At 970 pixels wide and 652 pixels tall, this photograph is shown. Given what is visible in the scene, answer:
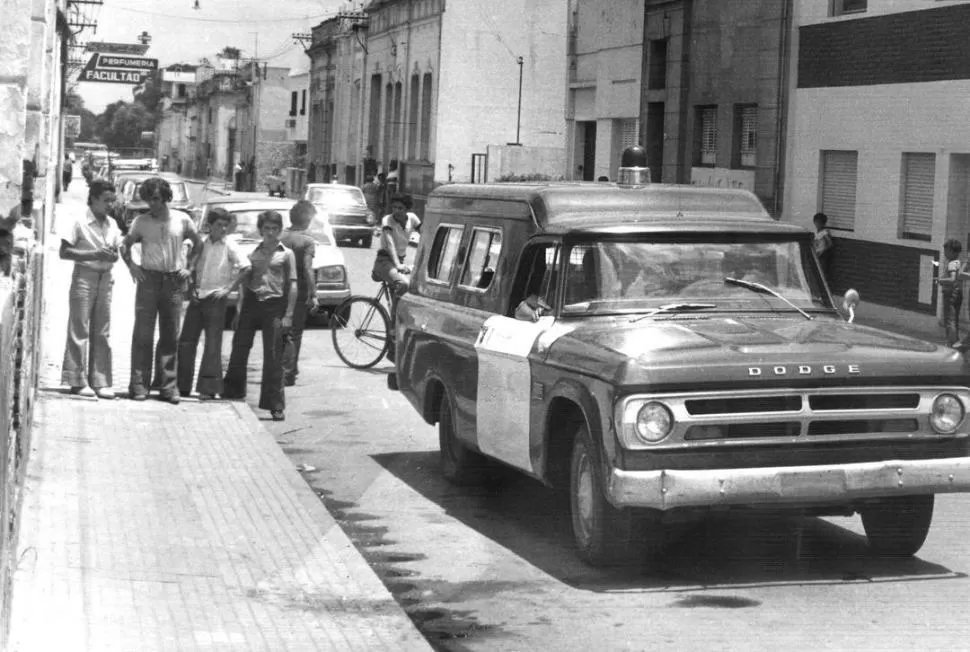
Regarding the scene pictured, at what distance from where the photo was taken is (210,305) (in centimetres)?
1338

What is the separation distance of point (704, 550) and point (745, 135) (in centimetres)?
2258

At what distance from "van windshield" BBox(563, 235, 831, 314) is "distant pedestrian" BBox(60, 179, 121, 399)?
16.8 ft

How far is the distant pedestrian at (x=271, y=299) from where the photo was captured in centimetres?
1299

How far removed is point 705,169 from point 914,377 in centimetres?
2390

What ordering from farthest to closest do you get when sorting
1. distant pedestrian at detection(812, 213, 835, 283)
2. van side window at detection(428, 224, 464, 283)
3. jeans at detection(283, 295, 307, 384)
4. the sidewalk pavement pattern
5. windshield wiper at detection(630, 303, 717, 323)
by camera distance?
distant pedestrian at detection(812, 213, 835, 283), jeans at detection(283, 295, 307, 384), van side window at detection(428, 224, 464, 283), windshield wiper at detection(630, 303, 717, 323), the sidewalk pavement pattern

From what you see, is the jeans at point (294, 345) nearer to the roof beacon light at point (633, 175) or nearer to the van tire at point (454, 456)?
the van tire at point (454, 456)

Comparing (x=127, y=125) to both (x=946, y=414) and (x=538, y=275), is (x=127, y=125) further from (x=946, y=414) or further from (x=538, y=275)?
→ (x=946, y=414)

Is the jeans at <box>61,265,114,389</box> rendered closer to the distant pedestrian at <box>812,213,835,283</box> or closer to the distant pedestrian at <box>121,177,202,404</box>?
the distant pedestrian at <box>121,177,202,404</box>

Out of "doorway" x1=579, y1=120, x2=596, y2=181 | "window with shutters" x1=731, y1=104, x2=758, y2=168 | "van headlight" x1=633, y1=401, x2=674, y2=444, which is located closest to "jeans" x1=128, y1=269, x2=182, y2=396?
"van headlight" x1=633, y1=401, x2=674, y2=444

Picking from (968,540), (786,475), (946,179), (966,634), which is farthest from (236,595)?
(946,179)

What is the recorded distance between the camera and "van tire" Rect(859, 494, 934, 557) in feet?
27.6

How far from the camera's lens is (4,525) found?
5.44m

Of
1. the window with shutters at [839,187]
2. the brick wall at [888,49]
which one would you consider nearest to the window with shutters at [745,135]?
the brick wall at [888,49]

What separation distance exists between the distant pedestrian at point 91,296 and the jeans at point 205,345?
0.66 meters
